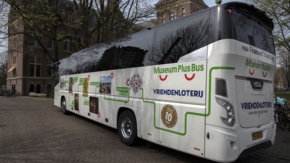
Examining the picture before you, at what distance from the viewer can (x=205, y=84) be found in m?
3.97

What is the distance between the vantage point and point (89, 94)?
333 inches

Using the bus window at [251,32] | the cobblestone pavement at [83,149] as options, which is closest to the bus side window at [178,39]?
the bus window at [251,32]

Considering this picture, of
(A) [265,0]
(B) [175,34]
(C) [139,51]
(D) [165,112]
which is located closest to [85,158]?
(D) [165,112]

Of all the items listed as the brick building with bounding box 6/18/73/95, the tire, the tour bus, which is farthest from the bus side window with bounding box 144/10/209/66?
the brick building with bounding box 6/18/73/95

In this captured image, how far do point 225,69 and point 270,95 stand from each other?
6.13 feet

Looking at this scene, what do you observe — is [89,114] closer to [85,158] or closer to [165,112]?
[85,158]

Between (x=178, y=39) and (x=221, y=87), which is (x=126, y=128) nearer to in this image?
(x=178, y=39)

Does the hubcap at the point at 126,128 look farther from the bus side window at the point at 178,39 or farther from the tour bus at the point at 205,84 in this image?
the bus side window at the point at 178,39

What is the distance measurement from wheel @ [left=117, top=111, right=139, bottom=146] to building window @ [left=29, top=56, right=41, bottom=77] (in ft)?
130

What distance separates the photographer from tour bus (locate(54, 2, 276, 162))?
3.81 metres

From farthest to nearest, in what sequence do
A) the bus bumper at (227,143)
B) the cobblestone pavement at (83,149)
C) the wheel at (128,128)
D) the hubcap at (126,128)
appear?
the hubcap at (126,128) < the wheel at (128,128) < the cobblestone pavement at (83,149) < the bus bumper at (227,143)

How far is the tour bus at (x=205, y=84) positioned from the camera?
3.81m

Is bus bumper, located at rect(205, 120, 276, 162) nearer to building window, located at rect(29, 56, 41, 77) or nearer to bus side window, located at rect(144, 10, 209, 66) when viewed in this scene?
bus side window, located at rect(144, 10, 209, 66)

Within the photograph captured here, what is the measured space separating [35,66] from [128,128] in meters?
40.5
